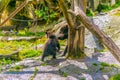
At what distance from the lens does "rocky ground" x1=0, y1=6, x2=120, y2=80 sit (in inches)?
271

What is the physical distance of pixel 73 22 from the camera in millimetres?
7699

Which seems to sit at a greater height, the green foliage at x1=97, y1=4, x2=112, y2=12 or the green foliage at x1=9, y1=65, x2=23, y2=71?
the green foliage at x1=97, y1=4, x2=112, y2=12

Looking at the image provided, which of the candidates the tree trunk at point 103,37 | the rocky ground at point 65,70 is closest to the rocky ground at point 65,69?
the rocky ground at point 65,70

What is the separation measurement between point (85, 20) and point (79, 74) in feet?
5.22

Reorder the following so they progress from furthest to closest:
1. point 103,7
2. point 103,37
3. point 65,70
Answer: point 103,7 < point 65,70 < point 103,37

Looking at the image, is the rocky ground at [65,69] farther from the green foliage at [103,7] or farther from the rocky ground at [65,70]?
the green foliage at [103,7]

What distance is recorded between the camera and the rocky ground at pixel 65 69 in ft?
22.6

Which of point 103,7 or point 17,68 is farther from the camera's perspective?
point 103,7

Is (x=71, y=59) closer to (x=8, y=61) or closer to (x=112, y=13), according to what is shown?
(x=8, y=61)

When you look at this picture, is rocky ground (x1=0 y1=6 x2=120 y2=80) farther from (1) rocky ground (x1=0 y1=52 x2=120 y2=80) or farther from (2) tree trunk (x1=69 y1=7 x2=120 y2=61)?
(2) tree trunk (x1=69 y1=7 x2=120 y2=61)

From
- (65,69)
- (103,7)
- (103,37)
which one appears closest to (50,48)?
(65,69)

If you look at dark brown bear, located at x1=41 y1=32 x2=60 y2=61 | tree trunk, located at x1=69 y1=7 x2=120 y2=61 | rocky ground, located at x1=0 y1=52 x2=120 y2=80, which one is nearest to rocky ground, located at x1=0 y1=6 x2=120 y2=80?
rocky ground, located at x1=0 y1=52 x2=120 y2=80

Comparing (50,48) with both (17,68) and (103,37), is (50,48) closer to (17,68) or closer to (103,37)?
(17,68)

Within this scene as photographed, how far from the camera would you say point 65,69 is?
23.6ft
